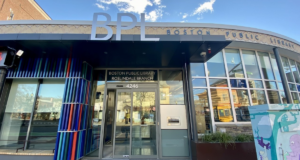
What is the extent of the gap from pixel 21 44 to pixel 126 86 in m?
3.23

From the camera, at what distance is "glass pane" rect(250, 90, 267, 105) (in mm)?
5520

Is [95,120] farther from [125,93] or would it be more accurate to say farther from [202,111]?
[202,111]

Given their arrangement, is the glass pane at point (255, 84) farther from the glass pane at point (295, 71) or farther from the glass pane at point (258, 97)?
the glass pane at point (295, 71)

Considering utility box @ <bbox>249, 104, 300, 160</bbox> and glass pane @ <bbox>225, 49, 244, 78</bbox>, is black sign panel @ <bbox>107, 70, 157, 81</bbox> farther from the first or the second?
utility box @ <bbox>249, 104, 300, 160</bbox>

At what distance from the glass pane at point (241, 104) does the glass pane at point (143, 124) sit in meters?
3.34

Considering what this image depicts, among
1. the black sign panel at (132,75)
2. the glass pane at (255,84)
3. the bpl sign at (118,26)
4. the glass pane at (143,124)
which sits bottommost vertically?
the glass pane at (143,124)

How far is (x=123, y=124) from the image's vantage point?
482 cm

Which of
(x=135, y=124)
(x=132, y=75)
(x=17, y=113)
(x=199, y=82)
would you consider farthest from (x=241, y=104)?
(x=17, y=113)

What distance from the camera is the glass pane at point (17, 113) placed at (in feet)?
15.2

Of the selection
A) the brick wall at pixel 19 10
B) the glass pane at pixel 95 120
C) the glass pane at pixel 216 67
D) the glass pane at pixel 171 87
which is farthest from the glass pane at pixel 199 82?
the brick wall at pixel 19 10

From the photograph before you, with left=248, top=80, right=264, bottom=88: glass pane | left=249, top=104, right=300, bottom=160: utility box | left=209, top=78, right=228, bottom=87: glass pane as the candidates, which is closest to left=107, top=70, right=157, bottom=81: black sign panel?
left=209, top=78, right=228, bottom=87: glass pane

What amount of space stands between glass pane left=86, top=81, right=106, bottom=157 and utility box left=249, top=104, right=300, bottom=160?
4.57 meters

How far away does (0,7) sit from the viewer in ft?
30.1

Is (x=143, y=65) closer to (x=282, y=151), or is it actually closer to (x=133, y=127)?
(x=133, y=127)
